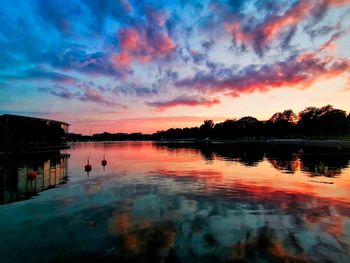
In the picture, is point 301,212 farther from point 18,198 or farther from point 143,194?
point 18,198

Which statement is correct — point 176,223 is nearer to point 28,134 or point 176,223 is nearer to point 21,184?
point 21,184

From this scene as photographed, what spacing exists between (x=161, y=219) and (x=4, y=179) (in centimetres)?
2921

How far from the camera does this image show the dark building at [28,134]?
6625cm

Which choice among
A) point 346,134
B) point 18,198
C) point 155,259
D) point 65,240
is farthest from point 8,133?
point 346,134

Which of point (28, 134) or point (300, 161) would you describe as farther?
point (28, 134)

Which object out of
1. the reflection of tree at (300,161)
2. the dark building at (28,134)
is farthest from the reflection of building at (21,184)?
the reflection of tree at (300,161)

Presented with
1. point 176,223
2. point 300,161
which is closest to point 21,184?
point 176,223

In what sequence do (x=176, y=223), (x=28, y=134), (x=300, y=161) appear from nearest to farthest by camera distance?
(x=176, y=223) < (x=300, y=161) < (x=28, y=134)

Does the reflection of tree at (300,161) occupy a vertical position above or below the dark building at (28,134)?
below

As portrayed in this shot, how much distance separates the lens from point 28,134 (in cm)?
7725

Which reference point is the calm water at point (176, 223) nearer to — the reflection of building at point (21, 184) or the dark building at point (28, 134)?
the reflection of building at point (21, 184)

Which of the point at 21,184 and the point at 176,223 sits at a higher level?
the point at 176,223

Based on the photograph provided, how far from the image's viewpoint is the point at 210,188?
30938 millimetres

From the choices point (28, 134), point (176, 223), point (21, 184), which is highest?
point (28, 134)
